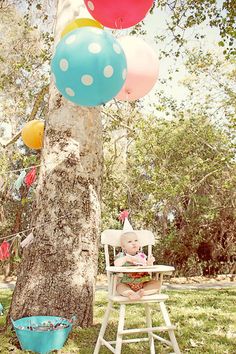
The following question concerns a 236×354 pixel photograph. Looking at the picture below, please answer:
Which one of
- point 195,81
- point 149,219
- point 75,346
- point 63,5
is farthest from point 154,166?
point 75,346

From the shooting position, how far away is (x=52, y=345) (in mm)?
3568

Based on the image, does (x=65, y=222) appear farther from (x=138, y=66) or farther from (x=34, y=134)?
(x=138, y=66)

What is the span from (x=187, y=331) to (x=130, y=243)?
49.4 inches

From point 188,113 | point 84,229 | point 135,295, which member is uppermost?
point 188,113

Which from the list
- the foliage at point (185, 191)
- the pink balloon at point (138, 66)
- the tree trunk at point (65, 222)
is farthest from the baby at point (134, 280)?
the foliage at point (185, 191)

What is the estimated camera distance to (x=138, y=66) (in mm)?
3674

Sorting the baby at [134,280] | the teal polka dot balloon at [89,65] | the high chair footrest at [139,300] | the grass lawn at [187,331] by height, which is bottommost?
the grass lawn at [187,331]

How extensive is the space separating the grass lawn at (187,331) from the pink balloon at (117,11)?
2.67 metres

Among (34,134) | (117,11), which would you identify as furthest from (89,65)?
(34,134)

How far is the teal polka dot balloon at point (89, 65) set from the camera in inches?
116

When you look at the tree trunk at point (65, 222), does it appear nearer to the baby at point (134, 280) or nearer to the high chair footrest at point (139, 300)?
the baby at point (134, 280)

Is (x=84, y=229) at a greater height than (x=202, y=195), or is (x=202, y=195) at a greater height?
(x=202, y=195)

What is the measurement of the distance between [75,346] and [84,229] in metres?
1.03

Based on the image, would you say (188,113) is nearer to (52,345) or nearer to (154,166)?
(154,166)
